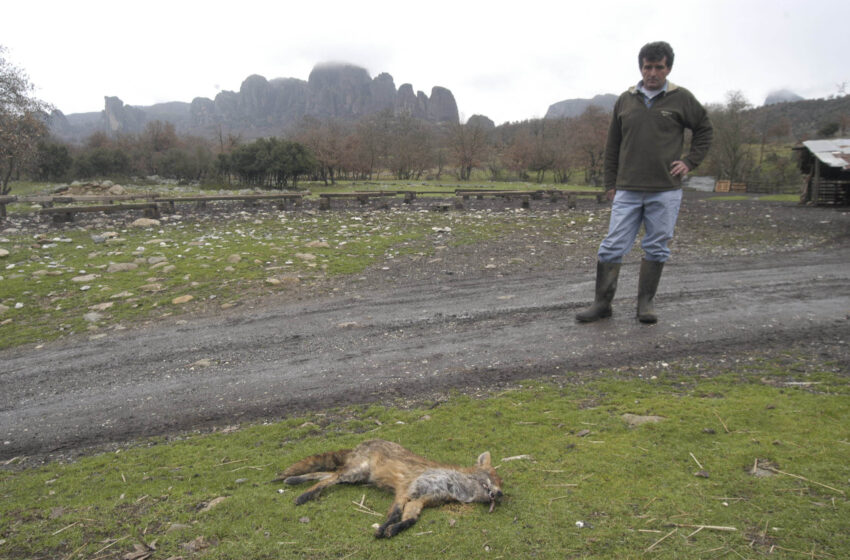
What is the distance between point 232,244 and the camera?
10688 millimetres

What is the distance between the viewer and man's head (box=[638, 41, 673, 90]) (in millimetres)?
4348

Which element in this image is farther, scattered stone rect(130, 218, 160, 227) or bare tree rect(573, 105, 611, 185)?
bare tree rect(573, 105, 611, 185)

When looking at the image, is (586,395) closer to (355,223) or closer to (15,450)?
(15,450)

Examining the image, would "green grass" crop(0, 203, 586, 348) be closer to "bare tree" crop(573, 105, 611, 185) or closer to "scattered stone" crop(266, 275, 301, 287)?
"scattered stone" crop(266, 275, 301, 287)

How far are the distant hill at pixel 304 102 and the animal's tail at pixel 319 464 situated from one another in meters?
176

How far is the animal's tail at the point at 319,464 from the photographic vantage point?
279 cm

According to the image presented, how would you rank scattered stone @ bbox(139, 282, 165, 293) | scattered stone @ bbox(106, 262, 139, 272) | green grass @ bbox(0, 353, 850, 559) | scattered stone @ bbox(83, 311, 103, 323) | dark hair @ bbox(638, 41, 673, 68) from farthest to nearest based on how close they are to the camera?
1. scattered stone @ bbox(106, 262, 139, 272)
2. scattered stone @ bbox(139, 282, 165, 293)
3. scattered stone @ bbox(83, 311, 103, 323)
4. dark hair @ bbox(638, 41, 673, 68)
5. green grass @ bbox(0, 353, 850, 559)

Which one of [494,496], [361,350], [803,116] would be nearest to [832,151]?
[361,350]

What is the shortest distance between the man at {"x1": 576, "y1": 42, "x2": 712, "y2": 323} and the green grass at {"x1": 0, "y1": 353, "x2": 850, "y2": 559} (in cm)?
155

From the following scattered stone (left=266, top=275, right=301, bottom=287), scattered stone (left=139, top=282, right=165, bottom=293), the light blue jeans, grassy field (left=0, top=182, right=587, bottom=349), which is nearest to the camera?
the light blue jeans

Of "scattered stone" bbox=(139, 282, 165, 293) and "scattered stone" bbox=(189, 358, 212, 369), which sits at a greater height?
"scattered stone" bbox=(139, 282, 165, 293)

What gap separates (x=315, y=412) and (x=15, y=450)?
2.23m

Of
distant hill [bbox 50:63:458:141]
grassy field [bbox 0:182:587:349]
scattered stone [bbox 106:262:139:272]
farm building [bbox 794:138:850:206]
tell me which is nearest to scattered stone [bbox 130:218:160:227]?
grassy field [bbox 0:182:587:349]

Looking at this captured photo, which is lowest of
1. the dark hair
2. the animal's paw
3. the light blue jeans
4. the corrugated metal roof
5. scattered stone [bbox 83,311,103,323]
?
scattered stone [bbox 83,311,103,323]
